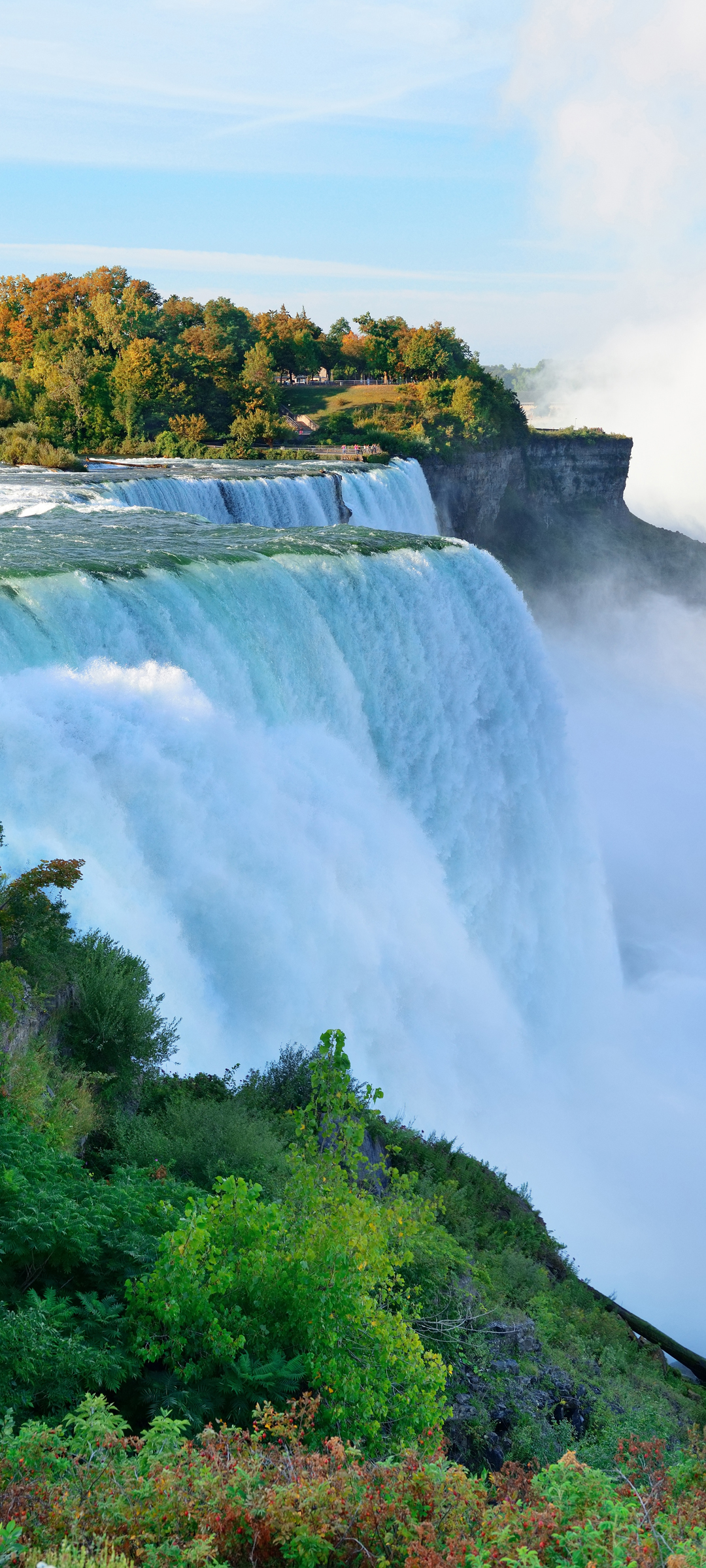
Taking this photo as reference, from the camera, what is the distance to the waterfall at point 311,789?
498 inches

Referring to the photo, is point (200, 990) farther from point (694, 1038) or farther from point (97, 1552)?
point (694, 1038)

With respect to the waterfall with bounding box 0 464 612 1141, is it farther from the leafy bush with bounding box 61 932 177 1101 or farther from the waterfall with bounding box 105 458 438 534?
the waterfall with bounding box 105 458 438 534

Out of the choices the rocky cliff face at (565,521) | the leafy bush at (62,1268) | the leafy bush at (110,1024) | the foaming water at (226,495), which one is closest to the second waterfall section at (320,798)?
the leafy bush at (110,1024)

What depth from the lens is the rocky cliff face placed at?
53.8m

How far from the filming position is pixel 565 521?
62.0 meters

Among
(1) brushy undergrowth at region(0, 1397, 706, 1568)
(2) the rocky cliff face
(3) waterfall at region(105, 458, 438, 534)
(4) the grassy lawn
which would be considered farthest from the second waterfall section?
(4) the grassy lawn

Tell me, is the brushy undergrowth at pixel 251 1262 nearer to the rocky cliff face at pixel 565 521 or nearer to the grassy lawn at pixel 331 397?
the rocky cliff face at pixel 565 521

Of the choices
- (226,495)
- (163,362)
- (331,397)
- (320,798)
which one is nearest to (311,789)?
(320,798)

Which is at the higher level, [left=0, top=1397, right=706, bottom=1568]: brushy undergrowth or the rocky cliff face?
the rocky cliff face

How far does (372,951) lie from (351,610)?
6908 mm

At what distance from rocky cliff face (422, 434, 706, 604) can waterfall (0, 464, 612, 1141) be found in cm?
A: 3020

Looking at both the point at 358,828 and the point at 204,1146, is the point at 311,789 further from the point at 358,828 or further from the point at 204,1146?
the point at 204,1146

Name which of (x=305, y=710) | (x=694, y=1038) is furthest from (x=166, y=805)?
(x=694, y=1038)

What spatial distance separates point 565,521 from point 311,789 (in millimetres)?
49918
